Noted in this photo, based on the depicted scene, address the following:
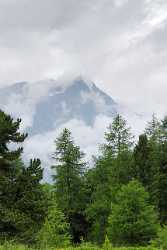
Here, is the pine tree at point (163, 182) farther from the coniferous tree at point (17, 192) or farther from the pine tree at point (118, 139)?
the coniferous tree at point (17, 192)

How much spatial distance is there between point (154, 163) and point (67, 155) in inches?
403

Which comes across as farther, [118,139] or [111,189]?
[118,139]

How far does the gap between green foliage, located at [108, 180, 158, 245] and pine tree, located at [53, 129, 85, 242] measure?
18.3 metres

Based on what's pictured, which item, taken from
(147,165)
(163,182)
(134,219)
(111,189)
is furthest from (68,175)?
(134,219)

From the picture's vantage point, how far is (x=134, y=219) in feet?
133

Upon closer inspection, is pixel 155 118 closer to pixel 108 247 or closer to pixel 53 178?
pixel 53 178

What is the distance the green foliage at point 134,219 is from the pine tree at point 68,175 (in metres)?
18.3

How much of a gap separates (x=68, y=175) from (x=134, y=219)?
20.0 m

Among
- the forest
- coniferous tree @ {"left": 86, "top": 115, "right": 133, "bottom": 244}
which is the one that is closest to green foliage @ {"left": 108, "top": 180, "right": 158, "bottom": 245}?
the forest

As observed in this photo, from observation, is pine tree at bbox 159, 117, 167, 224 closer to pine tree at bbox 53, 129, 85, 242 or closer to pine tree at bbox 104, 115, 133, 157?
pine tree at bbox 104, 115, 133, 157

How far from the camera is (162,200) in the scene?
56031 millimetres

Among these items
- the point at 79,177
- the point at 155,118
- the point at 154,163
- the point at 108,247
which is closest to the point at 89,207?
the point at 79,177

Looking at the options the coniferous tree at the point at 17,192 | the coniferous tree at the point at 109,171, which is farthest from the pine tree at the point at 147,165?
the coniferous tree at the point at 17,192

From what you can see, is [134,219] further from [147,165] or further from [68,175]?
[68,175]
